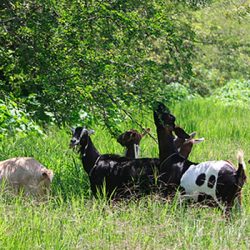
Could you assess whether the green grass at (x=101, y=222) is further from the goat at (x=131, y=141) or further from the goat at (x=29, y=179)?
the goat at (x=131, y=141)

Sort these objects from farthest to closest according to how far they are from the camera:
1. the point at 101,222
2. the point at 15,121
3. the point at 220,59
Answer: the point at 220,59, the point at 15,121, the point at 101,222

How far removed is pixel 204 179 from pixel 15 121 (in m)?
4.70

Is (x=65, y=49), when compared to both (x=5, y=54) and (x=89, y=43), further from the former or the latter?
(x=5, y=54)

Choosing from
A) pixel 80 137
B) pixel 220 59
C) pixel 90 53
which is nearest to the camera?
pixel 80 137

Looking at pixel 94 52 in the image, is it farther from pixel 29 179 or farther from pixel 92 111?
pixel 29 179

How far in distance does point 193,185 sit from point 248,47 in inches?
623

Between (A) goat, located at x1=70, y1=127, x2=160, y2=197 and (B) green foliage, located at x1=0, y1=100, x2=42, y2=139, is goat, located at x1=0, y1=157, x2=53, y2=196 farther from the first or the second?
(B) green foliage, located at x1=0, y1=100, x2=42, y2=139

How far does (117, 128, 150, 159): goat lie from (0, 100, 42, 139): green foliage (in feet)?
8.49

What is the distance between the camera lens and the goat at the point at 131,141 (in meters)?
8.23

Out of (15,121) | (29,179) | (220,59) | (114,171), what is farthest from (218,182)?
(220,59)

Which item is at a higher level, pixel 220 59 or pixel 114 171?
pixel 114 171

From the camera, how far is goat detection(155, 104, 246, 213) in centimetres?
659

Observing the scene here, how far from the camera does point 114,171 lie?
7.52m

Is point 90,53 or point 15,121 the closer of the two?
point 90,53
